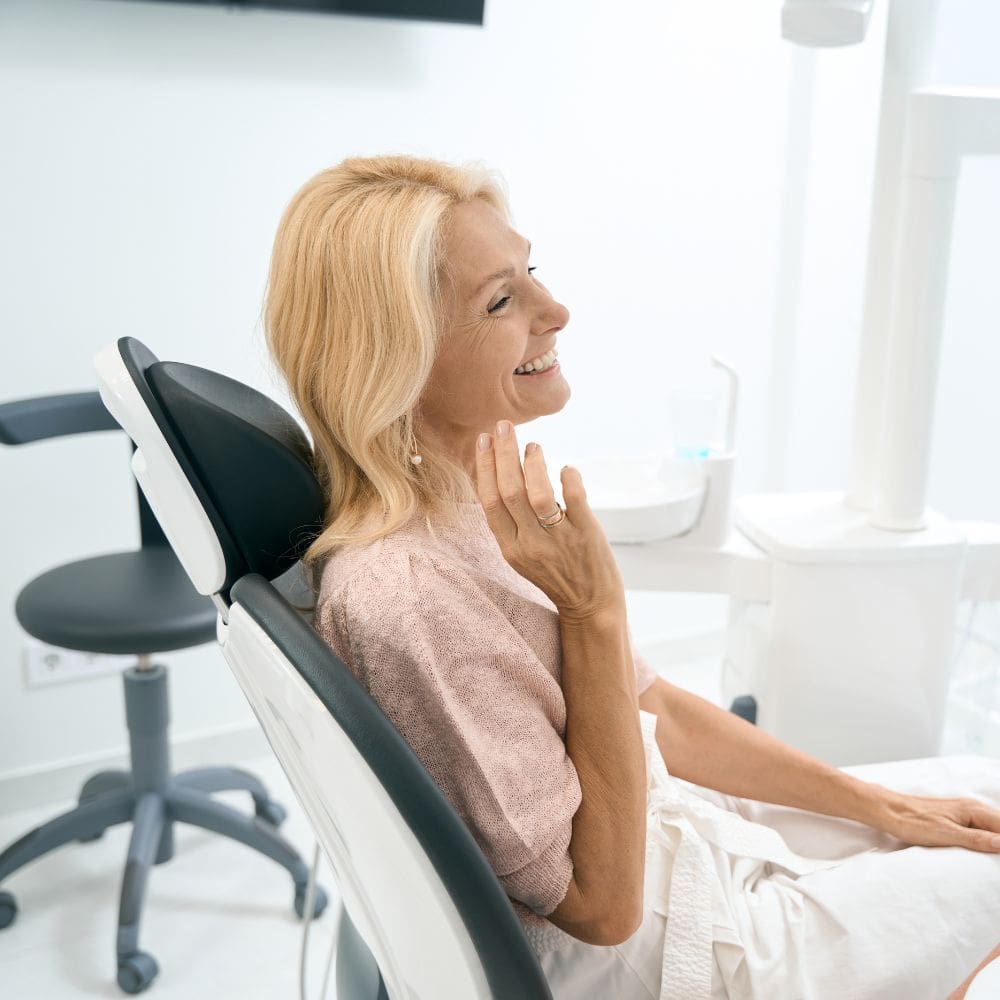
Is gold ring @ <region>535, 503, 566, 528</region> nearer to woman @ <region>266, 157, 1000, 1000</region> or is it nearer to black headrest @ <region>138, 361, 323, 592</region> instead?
woman @ <region>266, 157, 1000, 1000</region>

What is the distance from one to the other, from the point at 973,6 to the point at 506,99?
104 centimetres

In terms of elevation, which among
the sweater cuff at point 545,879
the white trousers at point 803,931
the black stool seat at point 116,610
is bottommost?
the white trousers at point 803,931

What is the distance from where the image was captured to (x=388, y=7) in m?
2.25

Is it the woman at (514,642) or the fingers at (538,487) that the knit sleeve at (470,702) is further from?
the fingers at (538,487)

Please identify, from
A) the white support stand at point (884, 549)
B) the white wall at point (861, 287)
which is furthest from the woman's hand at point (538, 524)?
the white wall at point (861, 287)

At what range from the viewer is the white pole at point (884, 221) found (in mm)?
1676

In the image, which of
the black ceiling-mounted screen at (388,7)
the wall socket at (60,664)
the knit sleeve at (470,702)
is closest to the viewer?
the knit sleeve at (470,702)

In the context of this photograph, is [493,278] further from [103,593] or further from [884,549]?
[103,593]

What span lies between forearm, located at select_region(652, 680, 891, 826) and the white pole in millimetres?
623

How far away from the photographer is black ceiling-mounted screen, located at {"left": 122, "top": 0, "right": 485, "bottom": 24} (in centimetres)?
216

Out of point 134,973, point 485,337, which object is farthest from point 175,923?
point 485,337

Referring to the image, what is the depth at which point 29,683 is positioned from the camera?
2.33 metres

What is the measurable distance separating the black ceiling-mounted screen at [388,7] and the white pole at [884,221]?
975 mm

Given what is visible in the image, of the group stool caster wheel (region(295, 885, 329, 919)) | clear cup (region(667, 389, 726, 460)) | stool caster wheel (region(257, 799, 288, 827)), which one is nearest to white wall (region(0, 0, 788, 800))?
stool caster wheel (region(257, 799, 288, 827))
